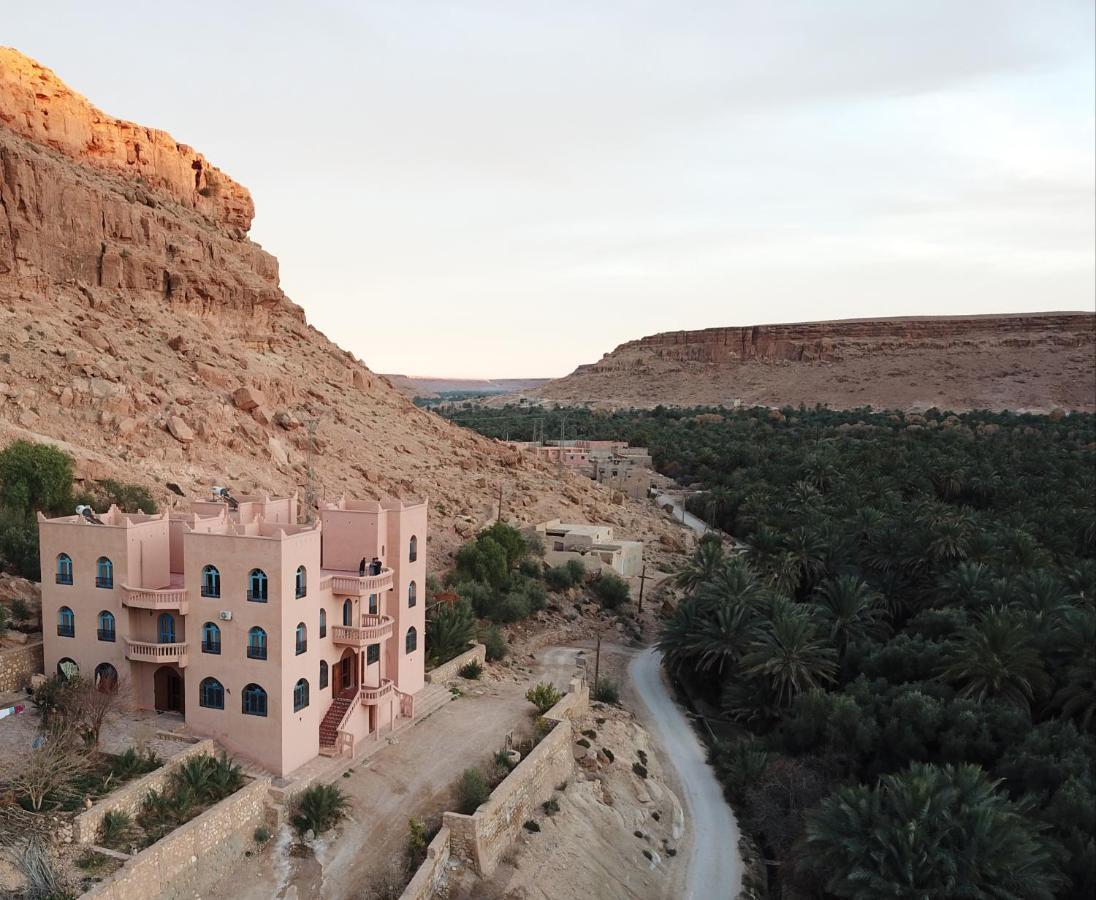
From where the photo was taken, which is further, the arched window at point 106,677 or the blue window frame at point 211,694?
the arched window at point 106,677

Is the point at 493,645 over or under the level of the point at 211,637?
under

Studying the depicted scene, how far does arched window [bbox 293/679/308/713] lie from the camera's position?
17.0 metres

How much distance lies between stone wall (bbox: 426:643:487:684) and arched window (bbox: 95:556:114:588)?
8359mm

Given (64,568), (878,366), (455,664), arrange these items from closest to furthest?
(64,568) < (455,664) < (878,366)

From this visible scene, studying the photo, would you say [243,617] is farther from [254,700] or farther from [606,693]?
[606,693]

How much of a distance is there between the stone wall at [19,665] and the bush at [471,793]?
9513mm

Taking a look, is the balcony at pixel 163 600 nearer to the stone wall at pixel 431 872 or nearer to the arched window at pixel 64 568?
the arched window at pixel 64 568

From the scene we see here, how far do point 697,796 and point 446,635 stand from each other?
8122 mm

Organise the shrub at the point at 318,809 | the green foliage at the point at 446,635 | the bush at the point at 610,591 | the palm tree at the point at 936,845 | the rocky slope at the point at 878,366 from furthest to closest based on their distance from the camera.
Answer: the rocky slope at the point at 878,366 → the bush at the point at 610,591 → the green foliage at the point at 446,635 → the shrub at the point at 318,809 → the palm tree at the point at 936,845

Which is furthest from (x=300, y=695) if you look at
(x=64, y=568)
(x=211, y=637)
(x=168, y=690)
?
(x=64, y=568)

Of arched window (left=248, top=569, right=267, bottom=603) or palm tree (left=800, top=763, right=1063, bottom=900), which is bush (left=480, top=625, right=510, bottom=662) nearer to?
arched window (left=248, top=569, right=267, bottom=603)

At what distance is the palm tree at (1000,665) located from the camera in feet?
71.7

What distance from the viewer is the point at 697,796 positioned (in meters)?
22.1

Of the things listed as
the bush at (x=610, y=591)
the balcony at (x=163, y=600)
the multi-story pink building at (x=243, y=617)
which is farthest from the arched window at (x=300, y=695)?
the bush at (x=610, y=591)
